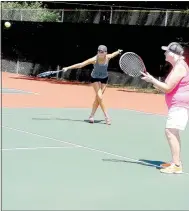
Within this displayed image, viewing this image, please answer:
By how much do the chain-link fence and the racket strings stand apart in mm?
13880

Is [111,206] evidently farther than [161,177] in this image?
No

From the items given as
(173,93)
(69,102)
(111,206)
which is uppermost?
(173,93)

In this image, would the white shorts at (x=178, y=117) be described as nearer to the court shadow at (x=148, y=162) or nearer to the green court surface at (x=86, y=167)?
the green court surface at (x=86, y=167)

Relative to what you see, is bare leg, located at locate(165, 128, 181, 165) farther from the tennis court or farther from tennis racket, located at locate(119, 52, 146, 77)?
tennis racket, located at locate(119, 52, 146, 77)

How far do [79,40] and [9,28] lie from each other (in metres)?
5.01

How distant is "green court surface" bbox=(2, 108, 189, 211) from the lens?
17.5 feet

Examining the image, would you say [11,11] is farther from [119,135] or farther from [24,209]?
[24,209]

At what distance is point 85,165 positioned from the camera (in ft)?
22.7

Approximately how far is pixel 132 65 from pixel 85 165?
140 cm

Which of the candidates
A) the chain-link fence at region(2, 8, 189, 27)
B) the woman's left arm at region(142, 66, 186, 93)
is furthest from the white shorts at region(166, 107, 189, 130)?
the chain-link fence at region(2, 8, 189, 27)

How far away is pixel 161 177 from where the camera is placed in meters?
6.53

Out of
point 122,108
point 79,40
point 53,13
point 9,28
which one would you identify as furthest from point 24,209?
point 9,28

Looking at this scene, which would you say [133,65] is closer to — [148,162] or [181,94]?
[181,94]

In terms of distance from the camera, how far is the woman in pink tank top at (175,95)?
6523 mm
